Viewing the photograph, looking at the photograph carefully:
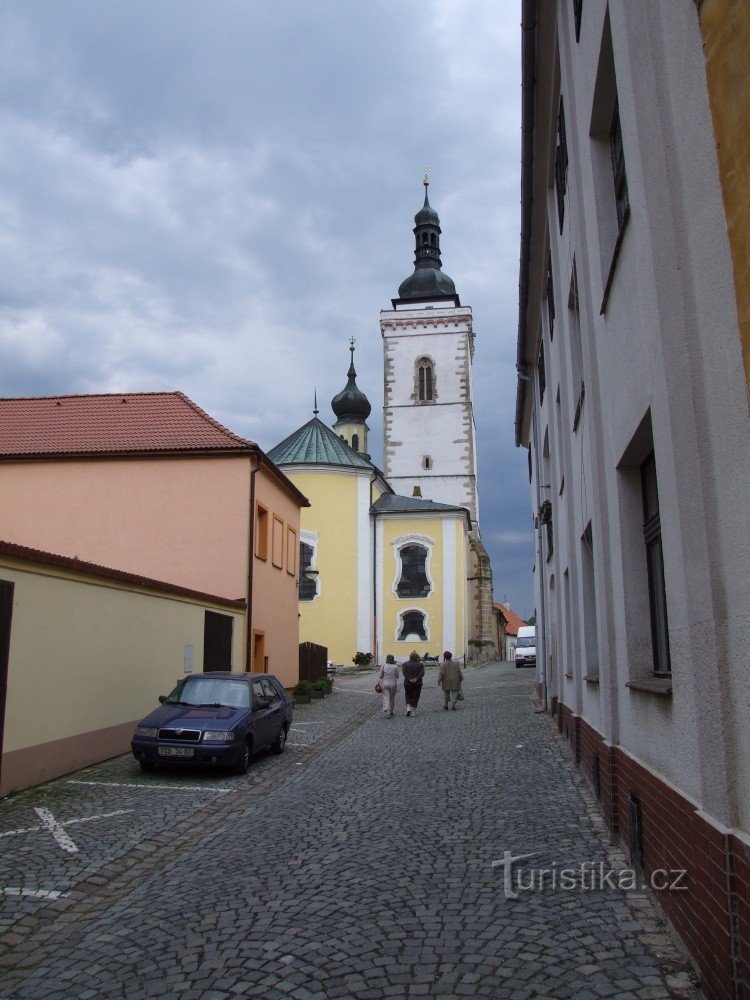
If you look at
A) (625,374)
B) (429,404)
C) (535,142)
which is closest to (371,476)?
(429,404)

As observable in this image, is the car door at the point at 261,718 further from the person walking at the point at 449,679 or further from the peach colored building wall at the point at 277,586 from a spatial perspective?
the person walking at the point at 449,679

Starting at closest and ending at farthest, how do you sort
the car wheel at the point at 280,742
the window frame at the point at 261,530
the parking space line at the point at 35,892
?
the parking space line at the point at 35,892 → the car wheel at the point at 280,742 → the window frame at the point at 261,530

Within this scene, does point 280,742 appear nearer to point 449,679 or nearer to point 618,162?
point 449,679

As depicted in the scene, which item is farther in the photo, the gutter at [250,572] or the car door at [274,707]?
the gutter at [250,572]

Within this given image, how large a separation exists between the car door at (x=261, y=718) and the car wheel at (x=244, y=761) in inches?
12.9

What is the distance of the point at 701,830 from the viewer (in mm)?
4129

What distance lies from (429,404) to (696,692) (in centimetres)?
5440

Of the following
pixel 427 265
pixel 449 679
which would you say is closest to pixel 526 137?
pixel 449 679

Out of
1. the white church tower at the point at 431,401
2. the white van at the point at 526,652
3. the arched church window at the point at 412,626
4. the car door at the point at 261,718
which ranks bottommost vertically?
the car door at the point at 261,718

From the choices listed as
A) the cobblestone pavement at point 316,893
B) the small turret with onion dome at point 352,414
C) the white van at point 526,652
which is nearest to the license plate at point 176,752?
the cobblestone pavement at point 316,893

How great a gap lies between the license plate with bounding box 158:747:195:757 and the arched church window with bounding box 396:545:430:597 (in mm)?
36437

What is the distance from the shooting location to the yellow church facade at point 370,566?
152 ft

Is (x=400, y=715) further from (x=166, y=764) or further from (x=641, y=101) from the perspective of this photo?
(x=641, y=101)

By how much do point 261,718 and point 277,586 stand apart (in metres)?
10.9
